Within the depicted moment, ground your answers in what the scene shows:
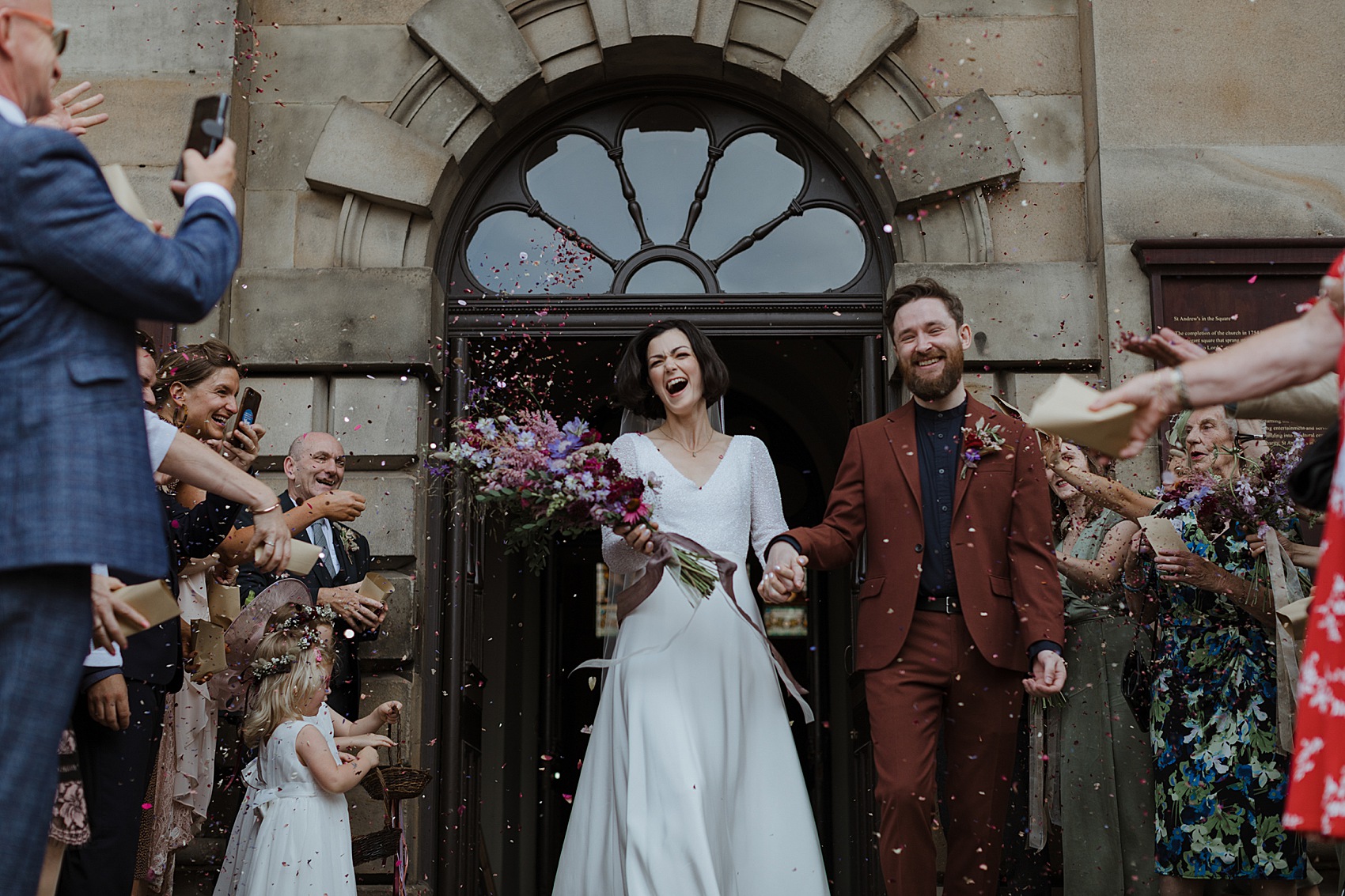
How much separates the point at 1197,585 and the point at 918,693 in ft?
3.61

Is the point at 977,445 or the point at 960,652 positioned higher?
the point at 977,445

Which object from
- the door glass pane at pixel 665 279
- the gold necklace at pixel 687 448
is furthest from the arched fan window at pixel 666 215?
the gold necklace at pixel 687 448

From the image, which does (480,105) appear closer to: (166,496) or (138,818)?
(166,496)

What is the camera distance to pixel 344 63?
7.15 metres

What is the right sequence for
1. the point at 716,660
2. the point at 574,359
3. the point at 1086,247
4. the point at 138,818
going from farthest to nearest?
the point at 574,359 → the point at 1086,247 → the point at 716,660 → the point at 138,818

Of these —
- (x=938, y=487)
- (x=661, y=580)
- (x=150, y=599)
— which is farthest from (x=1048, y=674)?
(x=150, y=599)

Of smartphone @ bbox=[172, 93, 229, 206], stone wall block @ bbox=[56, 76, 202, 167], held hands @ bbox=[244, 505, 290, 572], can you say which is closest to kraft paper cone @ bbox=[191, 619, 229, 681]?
held hands @ bbox=[244, 505, 290, 572]

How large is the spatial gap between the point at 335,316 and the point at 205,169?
3.71 m

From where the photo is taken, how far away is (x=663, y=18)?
7.04m

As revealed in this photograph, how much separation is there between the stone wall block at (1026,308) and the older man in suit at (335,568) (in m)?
2.83

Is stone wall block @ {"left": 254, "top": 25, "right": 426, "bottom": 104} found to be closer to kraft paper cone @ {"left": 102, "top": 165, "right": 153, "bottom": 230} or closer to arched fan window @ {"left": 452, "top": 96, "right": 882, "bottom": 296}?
arched fan window @ {"left": 452, "top": 96, "right": 882, "bottom": 296}

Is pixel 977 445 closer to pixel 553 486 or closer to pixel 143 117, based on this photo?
pixel 553 486

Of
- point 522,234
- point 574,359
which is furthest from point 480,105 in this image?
Answer: point 574,359

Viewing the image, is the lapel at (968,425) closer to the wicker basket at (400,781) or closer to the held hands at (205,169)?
the wicker basket at (400,781)
